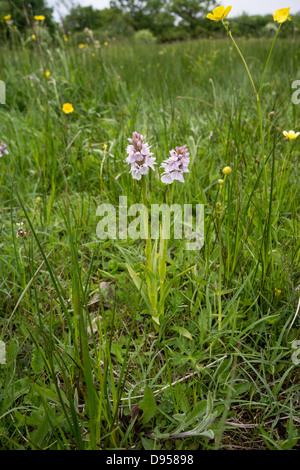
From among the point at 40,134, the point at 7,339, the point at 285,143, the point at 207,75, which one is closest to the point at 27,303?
the point at 7,339

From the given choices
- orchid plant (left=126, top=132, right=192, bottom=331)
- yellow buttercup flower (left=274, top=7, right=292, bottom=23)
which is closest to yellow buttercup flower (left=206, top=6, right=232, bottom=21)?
yellow buttercup flower (left=274, top=7, right=292, bottom=23)

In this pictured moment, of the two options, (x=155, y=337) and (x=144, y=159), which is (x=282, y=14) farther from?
(x=155, y=337)

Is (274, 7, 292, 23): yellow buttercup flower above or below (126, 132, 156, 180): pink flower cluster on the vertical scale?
above

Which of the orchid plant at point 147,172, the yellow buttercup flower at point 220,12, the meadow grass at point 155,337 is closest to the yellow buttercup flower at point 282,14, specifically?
the yellow buttercup flower at point 220,12

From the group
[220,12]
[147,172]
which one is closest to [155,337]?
[147,172]

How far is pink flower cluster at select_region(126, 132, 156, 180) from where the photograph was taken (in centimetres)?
86

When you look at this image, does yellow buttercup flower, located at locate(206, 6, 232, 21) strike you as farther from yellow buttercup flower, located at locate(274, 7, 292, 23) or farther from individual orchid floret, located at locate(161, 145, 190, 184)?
individual orchid floret, located at locate(161, 145, 190, 184)

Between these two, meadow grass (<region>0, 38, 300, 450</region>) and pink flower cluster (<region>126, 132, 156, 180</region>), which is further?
pink flower cluster (<region>126, 132, 156, 180</region>)

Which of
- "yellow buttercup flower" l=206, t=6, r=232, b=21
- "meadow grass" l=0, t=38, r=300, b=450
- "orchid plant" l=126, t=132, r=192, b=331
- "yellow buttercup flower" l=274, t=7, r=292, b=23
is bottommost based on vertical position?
"meadow grass" l=0, t=38, r=300, b=450

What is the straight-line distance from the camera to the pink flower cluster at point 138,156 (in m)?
0.86

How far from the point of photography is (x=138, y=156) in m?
0.86

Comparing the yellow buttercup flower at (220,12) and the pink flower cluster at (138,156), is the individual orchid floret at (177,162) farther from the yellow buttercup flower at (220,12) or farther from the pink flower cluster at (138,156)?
the yellow buttercup flower at (220,12)

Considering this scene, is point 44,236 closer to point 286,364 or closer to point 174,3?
point 286,364
